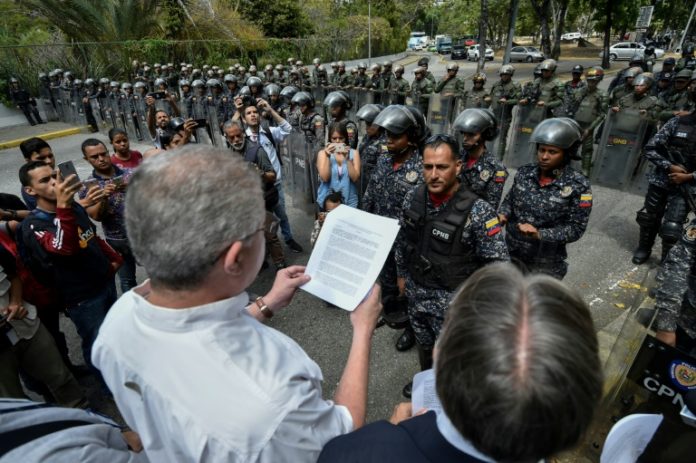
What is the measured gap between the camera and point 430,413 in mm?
984

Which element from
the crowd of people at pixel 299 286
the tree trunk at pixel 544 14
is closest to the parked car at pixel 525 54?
the tree trunk at pixel 544 14

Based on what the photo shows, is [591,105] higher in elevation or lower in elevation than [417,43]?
higher

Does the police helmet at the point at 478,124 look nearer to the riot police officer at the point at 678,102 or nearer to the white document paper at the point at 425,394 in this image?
the white document paper at the point at 425,394

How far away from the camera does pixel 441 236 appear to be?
7.51 feet

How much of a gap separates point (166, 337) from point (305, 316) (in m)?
3.07

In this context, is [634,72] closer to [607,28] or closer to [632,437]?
[632,437]

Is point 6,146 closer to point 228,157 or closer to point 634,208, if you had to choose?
point 228,157

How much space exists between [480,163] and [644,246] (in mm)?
2627

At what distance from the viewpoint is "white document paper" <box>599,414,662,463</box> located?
154cm

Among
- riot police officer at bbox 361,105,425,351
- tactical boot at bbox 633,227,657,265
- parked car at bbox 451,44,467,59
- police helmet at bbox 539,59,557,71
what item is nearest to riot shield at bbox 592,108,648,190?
police helmet at bbox 539,59,557,71

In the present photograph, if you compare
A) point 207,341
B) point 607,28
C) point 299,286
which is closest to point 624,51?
point 607,28

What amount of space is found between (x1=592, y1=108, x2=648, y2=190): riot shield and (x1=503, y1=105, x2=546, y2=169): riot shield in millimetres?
1161

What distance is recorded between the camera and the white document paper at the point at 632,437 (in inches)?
60.6

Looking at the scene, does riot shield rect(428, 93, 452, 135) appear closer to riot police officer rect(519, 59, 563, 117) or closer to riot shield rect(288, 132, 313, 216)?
riot police officer rect(519, 59, 563, 117)
